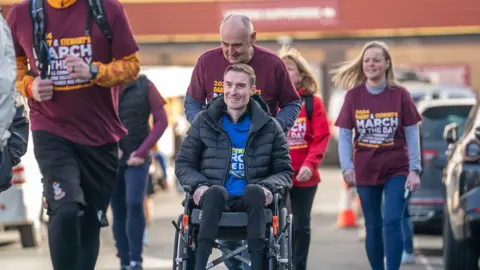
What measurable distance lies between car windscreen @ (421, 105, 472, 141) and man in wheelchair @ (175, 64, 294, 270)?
6.50 m

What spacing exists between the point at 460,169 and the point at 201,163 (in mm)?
2473

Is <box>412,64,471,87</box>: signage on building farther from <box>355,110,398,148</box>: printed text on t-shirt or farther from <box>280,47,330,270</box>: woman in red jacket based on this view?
<box>355,110,398,148</box>: printed text on t-shirt

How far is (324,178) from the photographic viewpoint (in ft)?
89.8

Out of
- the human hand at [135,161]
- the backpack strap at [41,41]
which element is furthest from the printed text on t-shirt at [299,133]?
the backpack strap at [41,41]

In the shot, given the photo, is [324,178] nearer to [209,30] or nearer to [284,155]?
[209,30]

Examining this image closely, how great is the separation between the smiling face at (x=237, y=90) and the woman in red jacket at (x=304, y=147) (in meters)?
1.81

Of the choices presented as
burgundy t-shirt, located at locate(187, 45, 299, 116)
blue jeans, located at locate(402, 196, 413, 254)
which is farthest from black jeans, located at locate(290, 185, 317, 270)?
blue jeans, located at locate(402, 196, 413, 254)

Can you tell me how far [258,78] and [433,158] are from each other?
578 centimetres

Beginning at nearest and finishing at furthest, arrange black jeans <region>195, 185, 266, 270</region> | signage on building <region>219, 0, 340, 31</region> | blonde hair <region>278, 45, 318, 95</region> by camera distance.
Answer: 1. black jeans <region>195, 185, 266, 270</region>
2. blonde hair <region>278, 45, 318, 95</region>
3. signage on building <region>219, 0, 340, 31</region>

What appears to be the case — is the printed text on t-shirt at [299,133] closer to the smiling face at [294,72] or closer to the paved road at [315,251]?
the smiling face at [294,72]

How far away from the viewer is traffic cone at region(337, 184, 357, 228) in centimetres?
1619

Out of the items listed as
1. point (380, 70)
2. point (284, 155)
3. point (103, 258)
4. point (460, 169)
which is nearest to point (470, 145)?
point (460, 169)

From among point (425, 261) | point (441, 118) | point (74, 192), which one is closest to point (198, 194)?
point (74, 192)

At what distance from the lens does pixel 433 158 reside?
46.1ft
